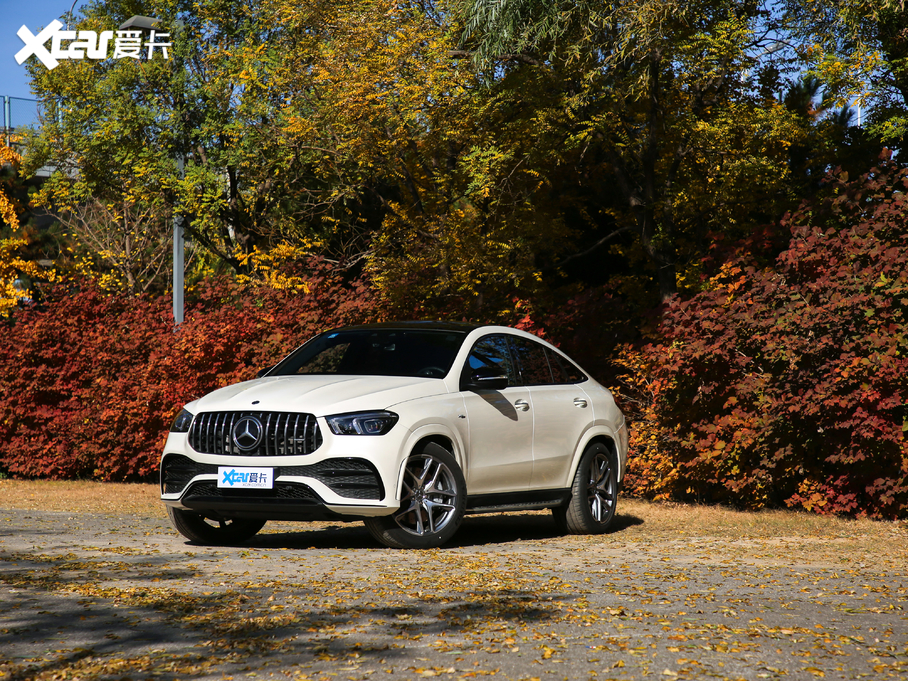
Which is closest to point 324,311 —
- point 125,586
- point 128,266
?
point 125,586

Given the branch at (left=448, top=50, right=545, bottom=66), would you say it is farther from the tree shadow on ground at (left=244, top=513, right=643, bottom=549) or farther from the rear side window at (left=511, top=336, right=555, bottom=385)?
the tree shadow on ground at (left=244, top=513, right=643, bottom=549)

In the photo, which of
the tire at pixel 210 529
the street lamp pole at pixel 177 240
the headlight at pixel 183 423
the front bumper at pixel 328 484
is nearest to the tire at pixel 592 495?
the front bumper at pixel 328 484

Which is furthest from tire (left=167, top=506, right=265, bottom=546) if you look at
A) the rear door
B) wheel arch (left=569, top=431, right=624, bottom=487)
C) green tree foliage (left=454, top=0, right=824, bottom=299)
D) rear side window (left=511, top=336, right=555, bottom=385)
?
green tree foliage (left=454, top=0, right=824, bottom=299)

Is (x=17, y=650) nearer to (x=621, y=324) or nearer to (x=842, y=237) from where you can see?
(x=842, y=237)

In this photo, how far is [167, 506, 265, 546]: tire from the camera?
8.68 meters

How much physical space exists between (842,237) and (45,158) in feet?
57.4

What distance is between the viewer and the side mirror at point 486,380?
882 centimetres

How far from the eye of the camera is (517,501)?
9.28 m

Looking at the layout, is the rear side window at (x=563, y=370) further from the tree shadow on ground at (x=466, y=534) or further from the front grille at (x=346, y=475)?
the front grille at (x=346, y=475)

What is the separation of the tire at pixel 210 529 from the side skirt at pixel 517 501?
6.28 feet

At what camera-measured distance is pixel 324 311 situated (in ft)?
48.4

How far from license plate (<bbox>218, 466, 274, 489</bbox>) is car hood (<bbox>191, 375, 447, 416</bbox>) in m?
0.45

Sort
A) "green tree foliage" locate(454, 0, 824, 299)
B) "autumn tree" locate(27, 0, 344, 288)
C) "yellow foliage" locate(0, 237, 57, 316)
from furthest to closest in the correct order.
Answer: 1. "yellow foliage" locate(0, 237, 57, 316)
2. "autumn tree" locate(27, 0, 344, 288)
3. "green tree foliage" locate(454, 0, 824, 299)

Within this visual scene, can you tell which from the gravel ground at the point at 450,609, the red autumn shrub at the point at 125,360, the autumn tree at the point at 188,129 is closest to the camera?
the gravel ground at the point at 450,609
